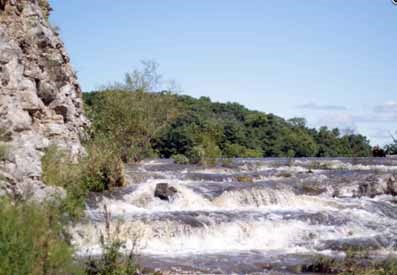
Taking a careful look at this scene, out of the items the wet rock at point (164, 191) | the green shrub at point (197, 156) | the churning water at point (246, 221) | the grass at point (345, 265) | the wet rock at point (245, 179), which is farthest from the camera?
the green shrub at point (197, 156)

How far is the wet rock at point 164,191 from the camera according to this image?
749 inches

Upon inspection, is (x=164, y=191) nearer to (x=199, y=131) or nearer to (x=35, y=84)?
(x=35, y=84)

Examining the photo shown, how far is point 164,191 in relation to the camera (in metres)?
19.1

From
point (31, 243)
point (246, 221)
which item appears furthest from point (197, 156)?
point (31, 243)

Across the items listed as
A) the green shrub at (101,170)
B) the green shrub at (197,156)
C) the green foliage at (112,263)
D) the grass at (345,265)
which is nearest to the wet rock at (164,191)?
the green shrub at (101,170)

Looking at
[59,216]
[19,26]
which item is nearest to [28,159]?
[59,216]

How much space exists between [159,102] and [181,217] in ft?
87.0

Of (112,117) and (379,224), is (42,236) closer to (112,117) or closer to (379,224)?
(379,224)

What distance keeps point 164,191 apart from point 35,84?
246 inches

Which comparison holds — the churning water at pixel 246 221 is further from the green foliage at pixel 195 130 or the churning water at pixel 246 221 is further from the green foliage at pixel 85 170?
the green foliage at pixel 195 130

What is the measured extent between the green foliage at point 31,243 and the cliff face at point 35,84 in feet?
19.3

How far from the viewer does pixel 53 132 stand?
22.1 meters

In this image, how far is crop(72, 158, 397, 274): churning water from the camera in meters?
12.7

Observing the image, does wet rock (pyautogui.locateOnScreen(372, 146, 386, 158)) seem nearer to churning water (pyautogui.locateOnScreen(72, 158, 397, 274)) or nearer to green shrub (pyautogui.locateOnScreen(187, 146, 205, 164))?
green shrub (pyautogui.locateOnScreen(187, 146, 205, 164))
